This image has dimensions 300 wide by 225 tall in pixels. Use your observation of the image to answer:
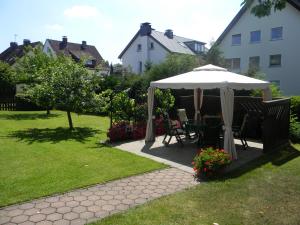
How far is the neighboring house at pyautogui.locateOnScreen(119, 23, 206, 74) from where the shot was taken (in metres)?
39.4

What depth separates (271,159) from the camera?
836 centimetres

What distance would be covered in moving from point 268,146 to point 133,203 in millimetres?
5342

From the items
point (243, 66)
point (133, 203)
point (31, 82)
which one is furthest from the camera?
point (243, 66)

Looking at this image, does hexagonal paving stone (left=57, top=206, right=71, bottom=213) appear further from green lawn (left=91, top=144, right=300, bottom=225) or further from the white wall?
the white wall

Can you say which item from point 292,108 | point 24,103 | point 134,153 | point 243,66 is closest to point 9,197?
point 134,153

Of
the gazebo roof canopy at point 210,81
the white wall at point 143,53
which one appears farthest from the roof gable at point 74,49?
the gazebo roof canopy at point 210,81

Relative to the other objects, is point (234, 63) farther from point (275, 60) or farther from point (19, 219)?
point (19, 219)

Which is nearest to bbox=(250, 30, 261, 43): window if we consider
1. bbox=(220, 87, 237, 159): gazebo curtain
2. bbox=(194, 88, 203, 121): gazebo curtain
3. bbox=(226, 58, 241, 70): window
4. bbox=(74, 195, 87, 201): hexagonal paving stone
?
bbox=(226, 58, 241, 70): window

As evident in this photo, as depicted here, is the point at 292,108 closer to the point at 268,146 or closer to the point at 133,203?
the point at 268,146

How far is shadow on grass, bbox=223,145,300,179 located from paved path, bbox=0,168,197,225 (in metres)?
1.17

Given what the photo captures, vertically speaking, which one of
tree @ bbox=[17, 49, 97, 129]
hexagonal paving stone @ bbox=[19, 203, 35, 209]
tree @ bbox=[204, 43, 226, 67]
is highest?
tree @ bbox=[204, 43, 226, 67]

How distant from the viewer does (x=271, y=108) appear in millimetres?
9031

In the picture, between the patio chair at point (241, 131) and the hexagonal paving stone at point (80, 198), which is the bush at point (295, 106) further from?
the hexagonal paving stone at point (80, 198)

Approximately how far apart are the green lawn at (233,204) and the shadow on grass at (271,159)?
9 cm
